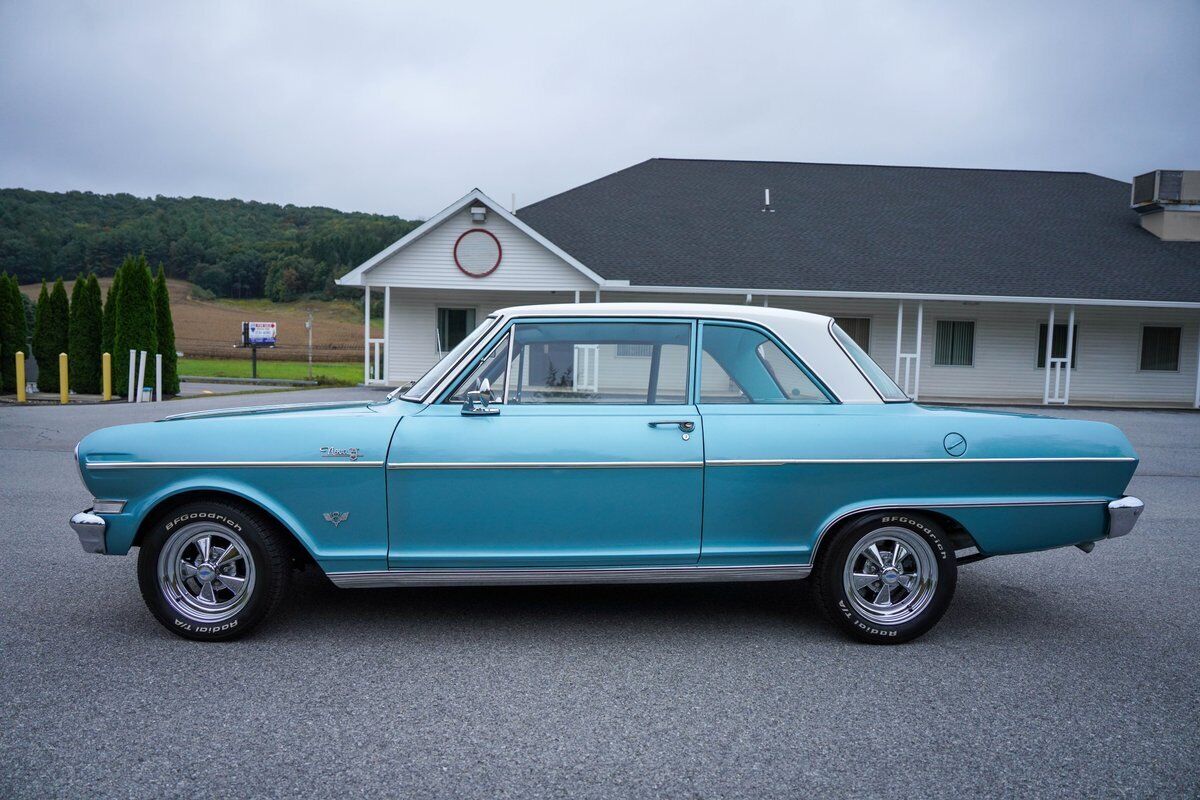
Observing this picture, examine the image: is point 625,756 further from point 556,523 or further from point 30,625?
point 30,625

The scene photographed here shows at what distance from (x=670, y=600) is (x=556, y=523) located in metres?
1.34

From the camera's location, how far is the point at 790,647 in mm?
4602

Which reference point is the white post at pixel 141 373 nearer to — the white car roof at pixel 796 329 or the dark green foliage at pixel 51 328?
the dark green foliage at pixel 51 328

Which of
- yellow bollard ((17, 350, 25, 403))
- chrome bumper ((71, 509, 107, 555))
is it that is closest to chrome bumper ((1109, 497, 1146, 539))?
chrome bumper ((71, 509, 107, 555))

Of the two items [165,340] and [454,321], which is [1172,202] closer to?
[454,321]

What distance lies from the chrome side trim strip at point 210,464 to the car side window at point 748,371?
1.76m

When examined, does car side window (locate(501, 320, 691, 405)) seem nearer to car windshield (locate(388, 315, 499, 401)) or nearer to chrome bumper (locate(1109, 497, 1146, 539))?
car windshield (locate(388, 315, 499, 401))

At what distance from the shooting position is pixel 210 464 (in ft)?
14.5

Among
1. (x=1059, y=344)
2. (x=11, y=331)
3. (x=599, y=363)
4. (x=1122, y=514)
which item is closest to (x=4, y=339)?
(x=11, y=331)

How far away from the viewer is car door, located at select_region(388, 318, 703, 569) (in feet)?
14.6

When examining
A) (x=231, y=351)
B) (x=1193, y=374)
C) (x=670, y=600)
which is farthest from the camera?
(x=231, y=351)

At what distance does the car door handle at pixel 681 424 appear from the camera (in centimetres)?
456

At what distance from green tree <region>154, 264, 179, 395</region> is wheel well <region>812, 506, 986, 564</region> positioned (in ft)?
68.8

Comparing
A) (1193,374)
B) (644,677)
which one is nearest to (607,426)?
(644,677)
